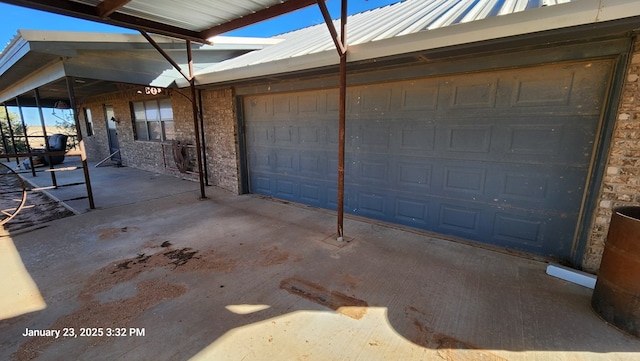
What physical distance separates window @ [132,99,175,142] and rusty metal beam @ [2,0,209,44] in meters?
3.60

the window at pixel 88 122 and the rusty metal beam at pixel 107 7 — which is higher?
the rusty metal beam at pixel 107 7

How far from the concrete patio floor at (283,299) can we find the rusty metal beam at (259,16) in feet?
9.98

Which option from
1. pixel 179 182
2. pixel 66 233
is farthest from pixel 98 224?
pixel 179 182

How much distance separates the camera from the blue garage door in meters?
2.80

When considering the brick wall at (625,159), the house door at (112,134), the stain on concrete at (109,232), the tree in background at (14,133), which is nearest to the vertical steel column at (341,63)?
the brick wall at (625,159)

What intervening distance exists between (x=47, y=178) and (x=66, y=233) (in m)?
5.81

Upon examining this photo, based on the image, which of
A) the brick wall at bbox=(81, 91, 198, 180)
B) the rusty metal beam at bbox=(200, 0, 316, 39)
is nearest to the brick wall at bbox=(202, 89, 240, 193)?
the brick wall at bbox=(81, 91, 198, 180)

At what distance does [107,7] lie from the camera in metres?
3.36

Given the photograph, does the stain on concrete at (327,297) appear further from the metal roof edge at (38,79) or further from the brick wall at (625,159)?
the metal roof edge at (38,79)

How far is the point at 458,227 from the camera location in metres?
3.58

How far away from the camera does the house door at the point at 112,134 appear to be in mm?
10025

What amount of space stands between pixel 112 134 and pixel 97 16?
8.56m

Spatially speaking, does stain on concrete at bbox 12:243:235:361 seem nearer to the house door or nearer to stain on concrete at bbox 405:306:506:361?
stain on concrete at bbox 405:306:506:361

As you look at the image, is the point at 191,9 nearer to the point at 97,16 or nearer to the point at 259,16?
the point at 259,16
